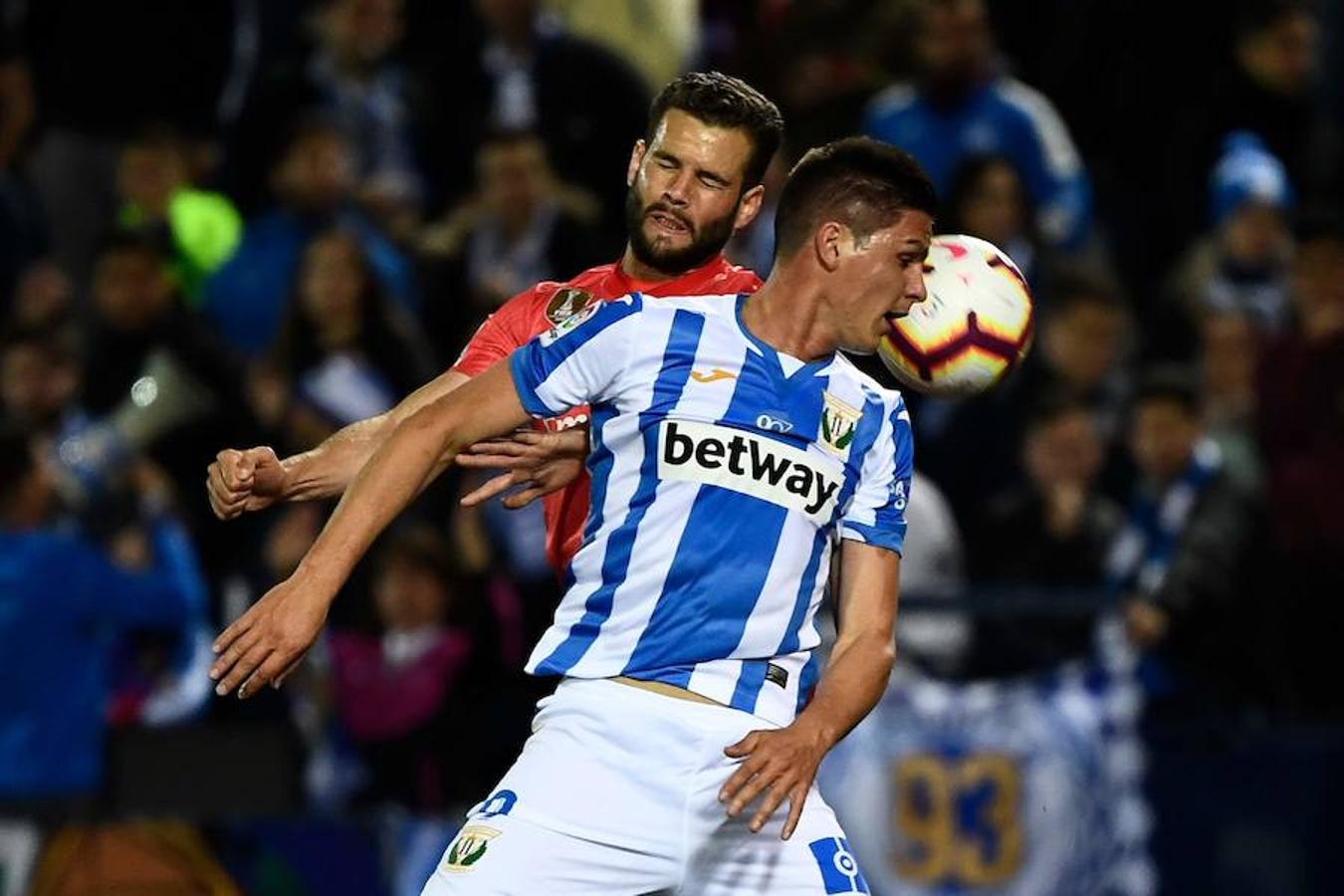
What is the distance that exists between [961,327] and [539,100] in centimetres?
619

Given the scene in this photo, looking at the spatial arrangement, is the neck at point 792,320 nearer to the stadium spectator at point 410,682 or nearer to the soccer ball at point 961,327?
the soccer ball at point 961,327

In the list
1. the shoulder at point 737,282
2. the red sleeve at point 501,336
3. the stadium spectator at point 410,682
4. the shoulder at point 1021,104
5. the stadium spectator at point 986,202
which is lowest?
the stadium spectator at point 410,682

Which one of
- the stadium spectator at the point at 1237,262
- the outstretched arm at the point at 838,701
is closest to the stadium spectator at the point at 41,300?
the stadium spectator at the point at 1237,262

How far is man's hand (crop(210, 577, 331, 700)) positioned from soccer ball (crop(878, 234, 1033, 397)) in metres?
1.57

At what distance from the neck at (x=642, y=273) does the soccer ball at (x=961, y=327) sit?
511mm

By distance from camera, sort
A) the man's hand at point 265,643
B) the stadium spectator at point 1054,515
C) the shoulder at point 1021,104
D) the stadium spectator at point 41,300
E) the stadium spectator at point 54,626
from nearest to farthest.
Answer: the man's hand at point 265,643, the stadium spectator at point 54,626, the stadium spectator at point 1054,515, the stadium spectator at point 41,300, the shoulder at point 1021,104

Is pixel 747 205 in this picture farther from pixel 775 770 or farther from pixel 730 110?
pixel 775 770

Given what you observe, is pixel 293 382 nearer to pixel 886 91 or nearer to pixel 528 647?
pixel 528 647

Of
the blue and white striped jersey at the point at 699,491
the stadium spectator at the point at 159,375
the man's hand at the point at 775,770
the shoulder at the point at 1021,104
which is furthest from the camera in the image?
the shoulder at the point at 1021,104

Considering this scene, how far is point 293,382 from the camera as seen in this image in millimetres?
10758

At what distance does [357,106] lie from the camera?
11891 millimetres

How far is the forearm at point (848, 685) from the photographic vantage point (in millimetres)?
5477

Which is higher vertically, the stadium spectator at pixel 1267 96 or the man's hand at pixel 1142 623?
the stadium spectator at pixel 1267 96

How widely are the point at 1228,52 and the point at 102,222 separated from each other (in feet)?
16.8
